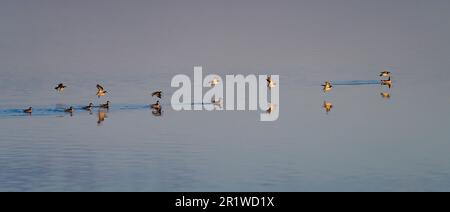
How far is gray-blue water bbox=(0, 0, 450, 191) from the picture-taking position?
1399cm

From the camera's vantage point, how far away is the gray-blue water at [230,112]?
1399cm

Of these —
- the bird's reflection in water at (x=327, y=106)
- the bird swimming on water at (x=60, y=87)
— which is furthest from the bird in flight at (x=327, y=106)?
the bird swimming on water at (x=60, y=87)

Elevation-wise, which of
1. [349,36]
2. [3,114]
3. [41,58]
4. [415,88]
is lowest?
[3,114]

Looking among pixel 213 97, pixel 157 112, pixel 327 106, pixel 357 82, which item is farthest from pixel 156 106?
pixel 357 82

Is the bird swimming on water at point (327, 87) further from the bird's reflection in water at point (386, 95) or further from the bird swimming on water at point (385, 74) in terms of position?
the bird swimming on water at point (385, 74)

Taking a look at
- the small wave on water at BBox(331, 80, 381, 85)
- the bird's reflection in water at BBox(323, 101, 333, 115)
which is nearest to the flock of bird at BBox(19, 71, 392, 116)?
the bird's reflection in water at BBox(323, 101, 333, 115)

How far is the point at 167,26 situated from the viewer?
126ft

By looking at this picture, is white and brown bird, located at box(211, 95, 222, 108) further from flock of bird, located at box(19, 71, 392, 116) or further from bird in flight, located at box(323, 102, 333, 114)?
bird in flight, located at box(323, 102, 333, 114)

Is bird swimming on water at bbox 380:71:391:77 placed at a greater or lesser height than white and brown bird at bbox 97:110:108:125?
greater
